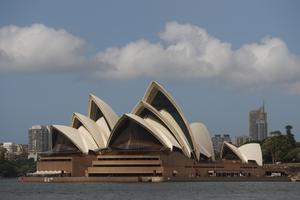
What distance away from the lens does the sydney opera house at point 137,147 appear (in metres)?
94.4

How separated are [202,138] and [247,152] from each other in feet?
37.2

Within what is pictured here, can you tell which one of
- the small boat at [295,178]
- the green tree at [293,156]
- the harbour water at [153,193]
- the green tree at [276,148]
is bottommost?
the harbour water at [153,193]

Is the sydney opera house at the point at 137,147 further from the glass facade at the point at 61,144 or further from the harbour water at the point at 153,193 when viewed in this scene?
the harbour water at the point at 153,193

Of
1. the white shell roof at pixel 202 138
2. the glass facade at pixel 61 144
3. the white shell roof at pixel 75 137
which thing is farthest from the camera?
the white shell roof at pixel 202 138

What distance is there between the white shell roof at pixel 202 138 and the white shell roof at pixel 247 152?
17.7ft

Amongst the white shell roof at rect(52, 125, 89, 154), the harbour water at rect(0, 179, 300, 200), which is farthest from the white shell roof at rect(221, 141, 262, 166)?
the harbour water at rect(0, 179, 300, 200)

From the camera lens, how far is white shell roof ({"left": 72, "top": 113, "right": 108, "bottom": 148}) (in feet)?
331

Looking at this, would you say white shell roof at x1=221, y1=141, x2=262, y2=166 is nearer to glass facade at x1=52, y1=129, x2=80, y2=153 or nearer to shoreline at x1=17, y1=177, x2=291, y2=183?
shoreline at x1=17, y1=177, x2=291, y2=183

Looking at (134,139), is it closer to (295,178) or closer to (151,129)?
(151,129)

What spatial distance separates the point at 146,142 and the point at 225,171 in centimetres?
1724

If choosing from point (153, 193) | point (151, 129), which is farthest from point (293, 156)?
point (153, 193)

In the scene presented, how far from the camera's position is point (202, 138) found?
352 feet

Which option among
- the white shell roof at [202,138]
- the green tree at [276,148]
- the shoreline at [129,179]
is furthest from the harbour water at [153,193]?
the green tree at [276,148]

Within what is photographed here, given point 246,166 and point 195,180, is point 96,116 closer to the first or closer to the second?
point 195,180
